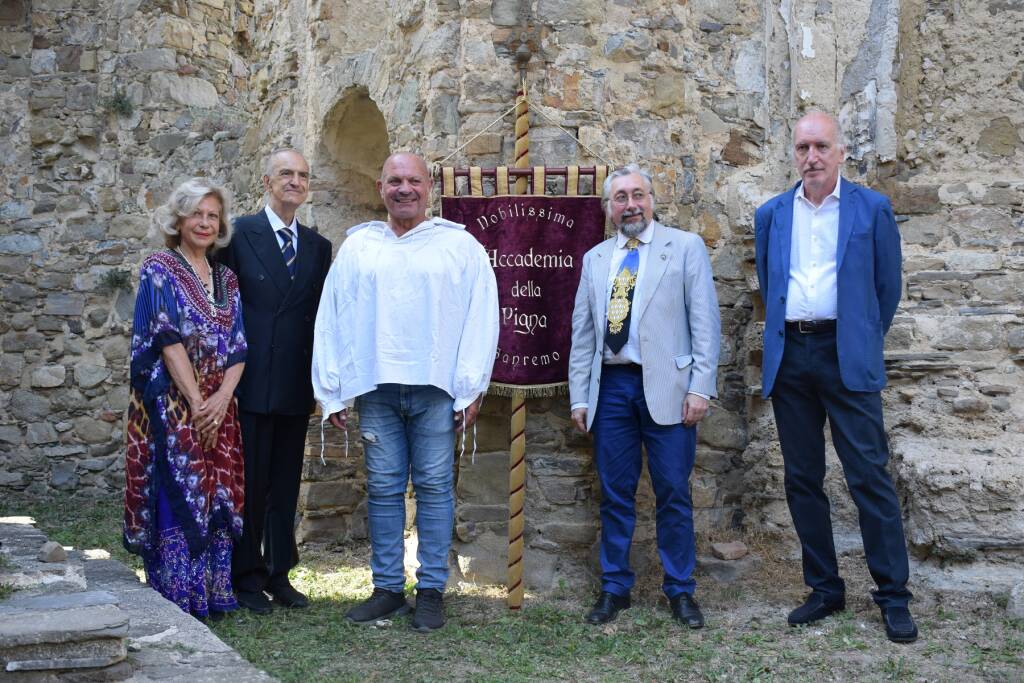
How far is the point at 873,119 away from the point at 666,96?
1.02 metres


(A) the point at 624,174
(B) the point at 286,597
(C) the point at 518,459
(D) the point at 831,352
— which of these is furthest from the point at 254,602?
(D) the point at 831,352

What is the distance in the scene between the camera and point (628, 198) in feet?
13.6

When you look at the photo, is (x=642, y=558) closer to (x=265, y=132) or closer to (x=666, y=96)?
(x=666, y=96)

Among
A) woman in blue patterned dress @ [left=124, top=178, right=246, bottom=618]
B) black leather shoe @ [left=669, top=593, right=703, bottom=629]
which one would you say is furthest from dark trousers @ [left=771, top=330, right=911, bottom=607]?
woman in blue patterned dress @ [left=124, top=178, right=246, bottom=618]

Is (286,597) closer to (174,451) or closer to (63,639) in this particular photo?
(174,451)

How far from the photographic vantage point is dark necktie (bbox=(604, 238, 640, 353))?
13.5 feet

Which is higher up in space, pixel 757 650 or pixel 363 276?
pixel 363 276

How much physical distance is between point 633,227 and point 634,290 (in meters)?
0.26

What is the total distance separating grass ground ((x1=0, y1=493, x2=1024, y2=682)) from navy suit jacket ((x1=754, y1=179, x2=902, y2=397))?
2.95ft

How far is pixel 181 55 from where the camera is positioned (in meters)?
7.53

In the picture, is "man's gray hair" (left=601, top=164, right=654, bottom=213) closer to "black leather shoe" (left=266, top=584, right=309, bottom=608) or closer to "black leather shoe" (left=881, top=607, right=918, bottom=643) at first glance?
"black leather shoe" (left=881, top=607, right=918, bottom=643)

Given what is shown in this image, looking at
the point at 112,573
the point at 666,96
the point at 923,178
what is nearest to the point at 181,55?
the point at 666,96

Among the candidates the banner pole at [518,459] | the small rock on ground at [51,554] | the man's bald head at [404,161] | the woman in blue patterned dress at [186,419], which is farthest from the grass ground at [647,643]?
the man's bald head at [404,161]

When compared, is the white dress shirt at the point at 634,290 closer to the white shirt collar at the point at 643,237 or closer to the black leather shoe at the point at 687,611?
the white shirt collar at the point at 643,237
